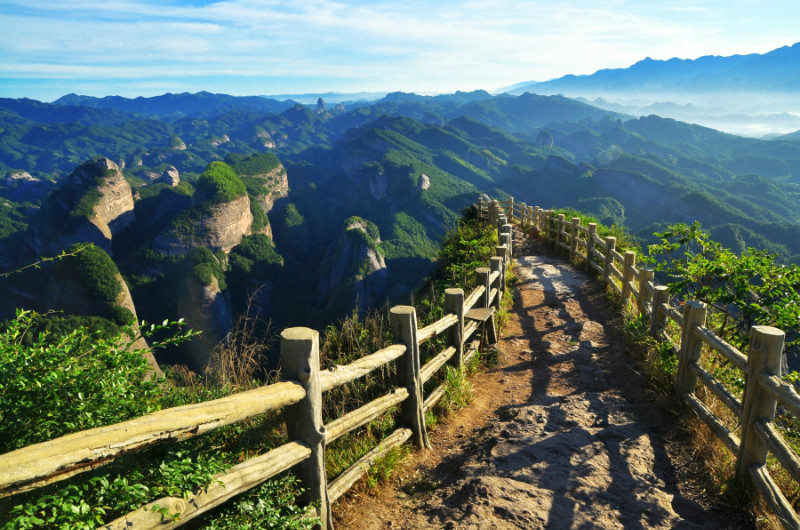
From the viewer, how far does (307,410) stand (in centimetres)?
320

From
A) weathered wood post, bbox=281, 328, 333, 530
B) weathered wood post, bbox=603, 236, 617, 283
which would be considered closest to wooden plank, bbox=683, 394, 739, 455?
weathered wood post, bbox=281, 328, 333, 530

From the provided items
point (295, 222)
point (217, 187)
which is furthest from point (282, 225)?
point (217, 187)

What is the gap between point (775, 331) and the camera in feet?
11.9

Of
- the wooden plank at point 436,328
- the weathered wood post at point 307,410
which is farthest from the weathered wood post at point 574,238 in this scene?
the weathered wood post at point 307,410

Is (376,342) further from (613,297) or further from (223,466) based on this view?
(613,297)

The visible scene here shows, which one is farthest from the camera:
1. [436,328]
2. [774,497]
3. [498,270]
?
[498,270]

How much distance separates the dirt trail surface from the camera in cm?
→ 368

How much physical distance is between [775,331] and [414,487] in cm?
332

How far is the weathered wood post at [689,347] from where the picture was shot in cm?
502

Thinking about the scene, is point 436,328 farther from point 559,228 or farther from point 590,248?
point 559,228

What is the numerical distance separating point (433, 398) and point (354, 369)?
2031 mm

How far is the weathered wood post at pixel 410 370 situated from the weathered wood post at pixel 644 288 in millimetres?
4723

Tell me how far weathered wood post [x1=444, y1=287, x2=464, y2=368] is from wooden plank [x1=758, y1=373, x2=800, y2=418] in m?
3.15

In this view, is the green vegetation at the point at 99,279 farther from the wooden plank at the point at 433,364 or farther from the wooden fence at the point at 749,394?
the wooden fence at the point at 749,394
